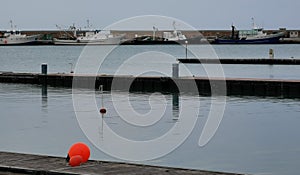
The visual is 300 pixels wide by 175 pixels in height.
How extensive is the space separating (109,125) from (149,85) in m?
12.4

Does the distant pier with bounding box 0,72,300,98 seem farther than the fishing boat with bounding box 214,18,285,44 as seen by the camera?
No

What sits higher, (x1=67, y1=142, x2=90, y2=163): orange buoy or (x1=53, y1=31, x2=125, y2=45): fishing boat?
(x1=53, y1=31, x2=125, y2=45): fishing boat

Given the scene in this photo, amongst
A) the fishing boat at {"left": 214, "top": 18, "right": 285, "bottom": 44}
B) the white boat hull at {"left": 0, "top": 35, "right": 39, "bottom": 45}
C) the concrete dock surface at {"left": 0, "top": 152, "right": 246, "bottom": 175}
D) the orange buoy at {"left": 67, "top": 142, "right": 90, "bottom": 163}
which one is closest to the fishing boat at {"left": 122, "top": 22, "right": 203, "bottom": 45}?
the fishing boat at {"left": 214, "top": 18, "right": 285, "bottom": 44}

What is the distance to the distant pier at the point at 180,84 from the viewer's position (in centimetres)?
2819

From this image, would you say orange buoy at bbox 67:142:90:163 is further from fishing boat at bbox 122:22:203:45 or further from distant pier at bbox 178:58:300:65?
fishing boat at bbox 122:22:203:45

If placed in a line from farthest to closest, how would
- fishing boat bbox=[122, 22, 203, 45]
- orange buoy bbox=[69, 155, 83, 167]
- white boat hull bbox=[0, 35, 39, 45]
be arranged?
white boat hull bbox=[0, 35, 39, 45]
fishing boat bbox=[122, 22, 203, 45]
orange buoy bbox=[69, 155, 83, 167]

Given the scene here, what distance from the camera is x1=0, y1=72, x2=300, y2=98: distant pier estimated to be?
28.2 metres

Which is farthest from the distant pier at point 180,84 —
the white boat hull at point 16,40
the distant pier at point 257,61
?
the white boat hull at point 16,40

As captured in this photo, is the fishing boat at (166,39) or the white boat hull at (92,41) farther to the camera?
the fishing boat at (166,39)

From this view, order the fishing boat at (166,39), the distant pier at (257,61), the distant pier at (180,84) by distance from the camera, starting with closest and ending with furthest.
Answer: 1. the distant pier at (180,84)
2. the distant pier at (257,61)
3. the fishing boat at (166,39)

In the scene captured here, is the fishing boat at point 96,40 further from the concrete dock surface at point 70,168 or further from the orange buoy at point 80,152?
the concrete dock surface at point 70,168

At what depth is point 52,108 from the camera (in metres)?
23.6

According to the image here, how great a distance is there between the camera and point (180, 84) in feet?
99.5

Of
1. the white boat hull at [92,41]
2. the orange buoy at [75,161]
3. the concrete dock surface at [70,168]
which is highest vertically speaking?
the white boat hull at [92,41]
